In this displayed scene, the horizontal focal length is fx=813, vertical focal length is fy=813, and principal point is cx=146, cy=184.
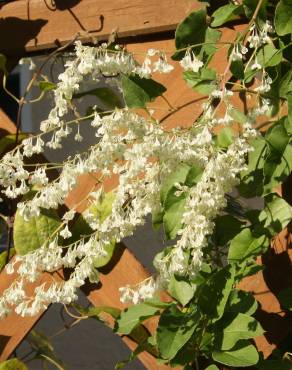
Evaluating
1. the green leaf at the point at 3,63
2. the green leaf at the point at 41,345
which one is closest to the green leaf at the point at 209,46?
the green leaf at the point at 3,63

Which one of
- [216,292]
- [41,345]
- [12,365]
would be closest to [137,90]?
[216,292]

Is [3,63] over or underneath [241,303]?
over

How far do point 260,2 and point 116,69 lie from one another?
0.24 meters

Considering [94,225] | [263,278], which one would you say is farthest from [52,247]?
[263,278]

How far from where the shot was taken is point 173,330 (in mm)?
1235

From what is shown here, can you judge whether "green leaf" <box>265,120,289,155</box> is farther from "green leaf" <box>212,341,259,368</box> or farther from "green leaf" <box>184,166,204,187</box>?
"green leaf" <box>212,341,259,368</box>

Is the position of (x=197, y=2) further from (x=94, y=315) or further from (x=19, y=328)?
(x=19, y=328)

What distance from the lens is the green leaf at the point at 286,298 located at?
1.29 metres

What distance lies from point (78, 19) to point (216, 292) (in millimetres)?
611

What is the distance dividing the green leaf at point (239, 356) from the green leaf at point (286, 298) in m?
0.11

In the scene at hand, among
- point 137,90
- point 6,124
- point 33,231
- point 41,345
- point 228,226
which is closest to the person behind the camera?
point 137,90

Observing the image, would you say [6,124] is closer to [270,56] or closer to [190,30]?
[190,30]

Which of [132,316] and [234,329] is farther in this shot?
[132,316]

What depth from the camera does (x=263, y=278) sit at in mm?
1396
